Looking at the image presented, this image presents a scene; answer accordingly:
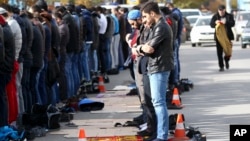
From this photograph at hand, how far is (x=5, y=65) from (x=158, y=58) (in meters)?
2.63

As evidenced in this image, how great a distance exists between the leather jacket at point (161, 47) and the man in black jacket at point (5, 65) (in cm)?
249

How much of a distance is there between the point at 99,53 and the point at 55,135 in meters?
10.8

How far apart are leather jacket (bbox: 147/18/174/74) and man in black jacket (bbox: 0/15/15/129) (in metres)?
2.49

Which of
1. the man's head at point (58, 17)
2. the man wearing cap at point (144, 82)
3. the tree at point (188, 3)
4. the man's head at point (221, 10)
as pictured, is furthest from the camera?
the tree at point (188, 3)

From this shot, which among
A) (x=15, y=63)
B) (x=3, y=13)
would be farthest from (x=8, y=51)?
(x=3, y=13)

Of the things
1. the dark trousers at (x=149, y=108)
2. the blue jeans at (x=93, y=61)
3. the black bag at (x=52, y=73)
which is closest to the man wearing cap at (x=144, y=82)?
the dark trousers at (x=149, y=108)

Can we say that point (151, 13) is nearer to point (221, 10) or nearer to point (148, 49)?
point (148, 49)

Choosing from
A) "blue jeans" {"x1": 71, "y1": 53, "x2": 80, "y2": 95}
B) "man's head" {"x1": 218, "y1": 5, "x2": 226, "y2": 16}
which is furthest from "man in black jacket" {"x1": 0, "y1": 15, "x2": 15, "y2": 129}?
"man's head" {"x1": 218, "y1": 5, "x2": 226, "y2": 16}

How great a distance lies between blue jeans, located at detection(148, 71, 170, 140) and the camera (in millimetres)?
11359

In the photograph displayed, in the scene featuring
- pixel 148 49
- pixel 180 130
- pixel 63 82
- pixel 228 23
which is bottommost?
pixel 180 130

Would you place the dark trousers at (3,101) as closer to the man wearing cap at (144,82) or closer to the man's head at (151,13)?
the man wearing cap at (144,82)

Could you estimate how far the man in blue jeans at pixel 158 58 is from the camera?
11320 mm

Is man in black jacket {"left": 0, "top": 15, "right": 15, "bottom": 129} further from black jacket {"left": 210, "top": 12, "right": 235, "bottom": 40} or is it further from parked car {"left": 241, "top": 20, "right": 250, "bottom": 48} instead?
parked car {"left": 241, "top": 20, "right": 250, "bottom": 48}

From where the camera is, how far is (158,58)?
448 inches
